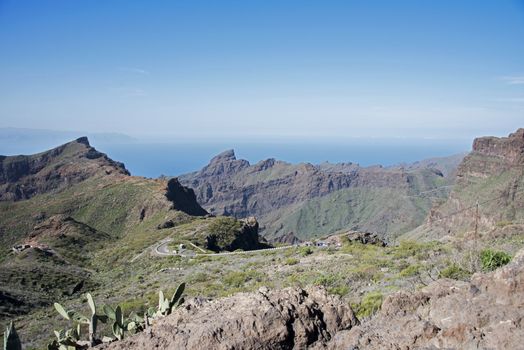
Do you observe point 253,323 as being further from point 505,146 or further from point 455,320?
point 505,146

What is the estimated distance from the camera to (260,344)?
19.1ft

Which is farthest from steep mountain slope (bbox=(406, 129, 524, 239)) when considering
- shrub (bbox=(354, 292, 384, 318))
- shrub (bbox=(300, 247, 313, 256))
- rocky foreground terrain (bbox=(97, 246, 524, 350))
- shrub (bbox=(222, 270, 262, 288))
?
rocky foreground terrain (bbox=(97, 246, 524, 350))

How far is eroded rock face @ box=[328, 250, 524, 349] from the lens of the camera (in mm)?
5398

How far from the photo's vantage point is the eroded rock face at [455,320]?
5.40 metres

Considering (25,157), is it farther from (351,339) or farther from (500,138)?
(351,339)

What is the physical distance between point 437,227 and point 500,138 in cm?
3415

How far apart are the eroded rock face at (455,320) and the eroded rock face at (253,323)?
16.1 inches

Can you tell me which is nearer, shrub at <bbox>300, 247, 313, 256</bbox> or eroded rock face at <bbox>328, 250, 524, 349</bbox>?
eroded rock face at <bbox>328, 250, 524, 349</bbox>

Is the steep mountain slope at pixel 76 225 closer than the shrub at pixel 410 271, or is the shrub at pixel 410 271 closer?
the shrub at pixel 410 271

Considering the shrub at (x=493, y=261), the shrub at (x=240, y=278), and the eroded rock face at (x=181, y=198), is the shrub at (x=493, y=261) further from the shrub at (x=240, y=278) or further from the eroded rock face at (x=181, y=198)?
the eroded rock face at (x=181, y=198)

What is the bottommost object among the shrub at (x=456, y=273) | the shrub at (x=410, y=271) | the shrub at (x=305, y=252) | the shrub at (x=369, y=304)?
the shrub at (x=305, y=252)

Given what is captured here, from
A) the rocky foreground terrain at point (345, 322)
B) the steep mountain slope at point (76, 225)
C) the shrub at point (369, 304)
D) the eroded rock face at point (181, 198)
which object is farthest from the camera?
the eroded rock face at point (181, 198)

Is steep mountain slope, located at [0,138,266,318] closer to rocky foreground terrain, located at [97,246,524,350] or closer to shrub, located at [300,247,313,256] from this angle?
shrub, located at [300,247,313,256]

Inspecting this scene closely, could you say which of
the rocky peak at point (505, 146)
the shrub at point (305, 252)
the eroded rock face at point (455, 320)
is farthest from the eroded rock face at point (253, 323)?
the rocky peak at point (505, 146)
